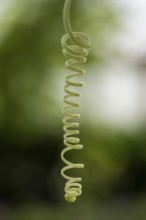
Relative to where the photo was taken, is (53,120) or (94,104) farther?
(53,120)

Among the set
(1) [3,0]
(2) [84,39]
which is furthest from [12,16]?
(2) [84,39]

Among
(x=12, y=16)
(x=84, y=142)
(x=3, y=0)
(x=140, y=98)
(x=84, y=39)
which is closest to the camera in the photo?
(x=84, y=39)

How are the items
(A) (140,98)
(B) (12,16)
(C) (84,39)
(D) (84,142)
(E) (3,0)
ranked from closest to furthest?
(C) (84,39), (E) (3,0), (B) (12,16), (A) (140,98), (D) (84,142)

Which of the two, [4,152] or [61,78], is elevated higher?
[61,78]

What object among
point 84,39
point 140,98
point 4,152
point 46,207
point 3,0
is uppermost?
point 3,0

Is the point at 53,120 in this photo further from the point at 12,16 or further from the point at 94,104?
the point at 12,16

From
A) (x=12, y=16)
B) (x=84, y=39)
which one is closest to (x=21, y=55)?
(x=12, y=16)
